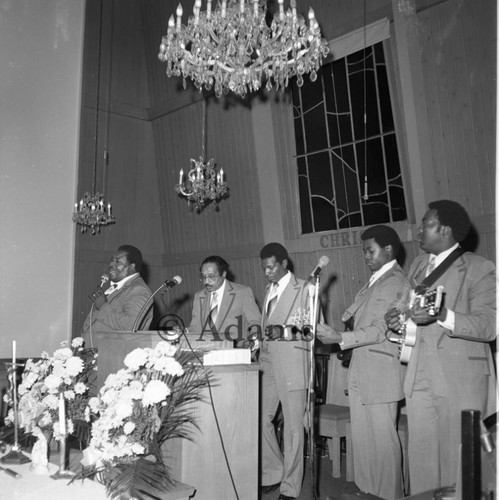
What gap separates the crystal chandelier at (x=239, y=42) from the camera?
4.12 m

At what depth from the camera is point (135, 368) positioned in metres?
2.80

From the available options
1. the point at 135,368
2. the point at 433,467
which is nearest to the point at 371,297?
the point at 433,467

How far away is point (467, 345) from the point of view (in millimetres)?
3389

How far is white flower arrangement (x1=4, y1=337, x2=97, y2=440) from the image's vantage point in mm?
3102

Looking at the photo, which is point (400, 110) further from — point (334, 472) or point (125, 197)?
point (125, 197)

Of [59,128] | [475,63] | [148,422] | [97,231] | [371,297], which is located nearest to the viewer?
[148,422]

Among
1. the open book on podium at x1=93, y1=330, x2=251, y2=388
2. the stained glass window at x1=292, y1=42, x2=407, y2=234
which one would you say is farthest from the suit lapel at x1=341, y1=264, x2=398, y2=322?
the stained glass window at x1=292, y1=42, x2=407, y2=234

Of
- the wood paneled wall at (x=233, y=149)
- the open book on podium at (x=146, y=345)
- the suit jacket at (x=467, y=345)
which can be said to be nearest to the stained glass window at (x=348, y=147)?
the wood paneled wall at (x=233, y=149)

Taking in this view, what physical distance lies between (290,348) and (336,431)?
4.37 feet

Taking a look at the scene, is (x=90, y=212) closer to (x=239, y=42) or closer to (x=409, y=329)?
(x=239, y=42)

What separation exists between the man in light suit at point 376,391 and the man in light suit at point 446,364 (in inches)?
13.2

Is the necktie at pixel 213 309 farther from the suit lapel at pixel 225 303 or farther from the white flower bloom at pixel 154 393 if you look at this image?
the white flower bloom at pixel 154 393

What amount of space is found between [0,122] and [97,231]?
224 cm

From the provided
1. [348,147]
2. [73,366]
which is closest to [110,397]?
[73,366]
